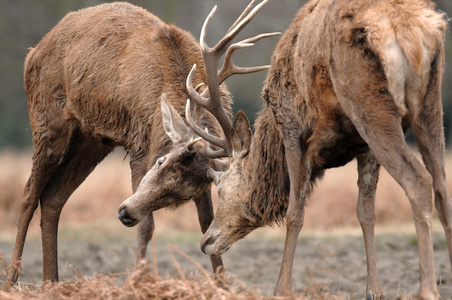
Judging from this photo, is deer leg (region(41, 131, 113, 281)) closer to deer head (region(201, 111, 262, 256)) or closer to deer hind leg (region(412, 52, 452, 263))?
deer head (region(201, 111, 262, 256))

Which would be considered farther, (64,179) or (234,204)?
(64,179)

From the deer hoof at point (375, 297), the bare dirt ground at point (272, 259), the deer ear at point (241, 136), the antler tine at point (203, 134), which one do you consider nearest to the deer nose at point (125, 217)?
the antler tine at point (203, 134)

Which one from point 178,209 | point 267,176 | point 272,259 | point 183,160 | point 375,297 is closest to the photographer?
point 375,297

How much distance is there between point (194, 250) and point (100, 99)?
394 cm

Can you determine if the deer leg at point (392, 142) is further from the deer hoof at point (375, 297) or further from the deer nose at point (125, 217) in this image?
the deer nose at point (125, 217)

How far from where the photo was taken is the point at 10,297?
13.3ft

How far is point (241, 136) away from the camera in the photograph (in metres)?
5.56

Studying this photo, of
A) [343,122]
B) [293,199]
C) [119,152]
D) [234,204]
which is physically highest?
[343,122]

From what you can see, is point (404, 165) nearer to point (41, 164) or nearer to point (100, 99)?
point (100, 99)

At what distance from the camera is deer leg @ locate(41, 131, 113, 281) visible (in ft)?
22.9

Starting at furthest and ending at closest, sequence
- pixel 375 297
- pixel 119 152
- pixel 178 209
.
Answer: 1. pixel 119 152
2. pixel 178 209
3. pixel 375 297

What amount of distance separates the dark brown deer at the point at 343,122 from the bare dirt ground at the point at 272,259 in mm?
1993

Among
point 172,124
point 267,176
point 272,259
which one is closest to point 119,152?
point 272,259

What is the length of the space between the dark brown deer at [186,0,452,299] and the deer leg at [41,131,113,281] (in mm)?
1888
